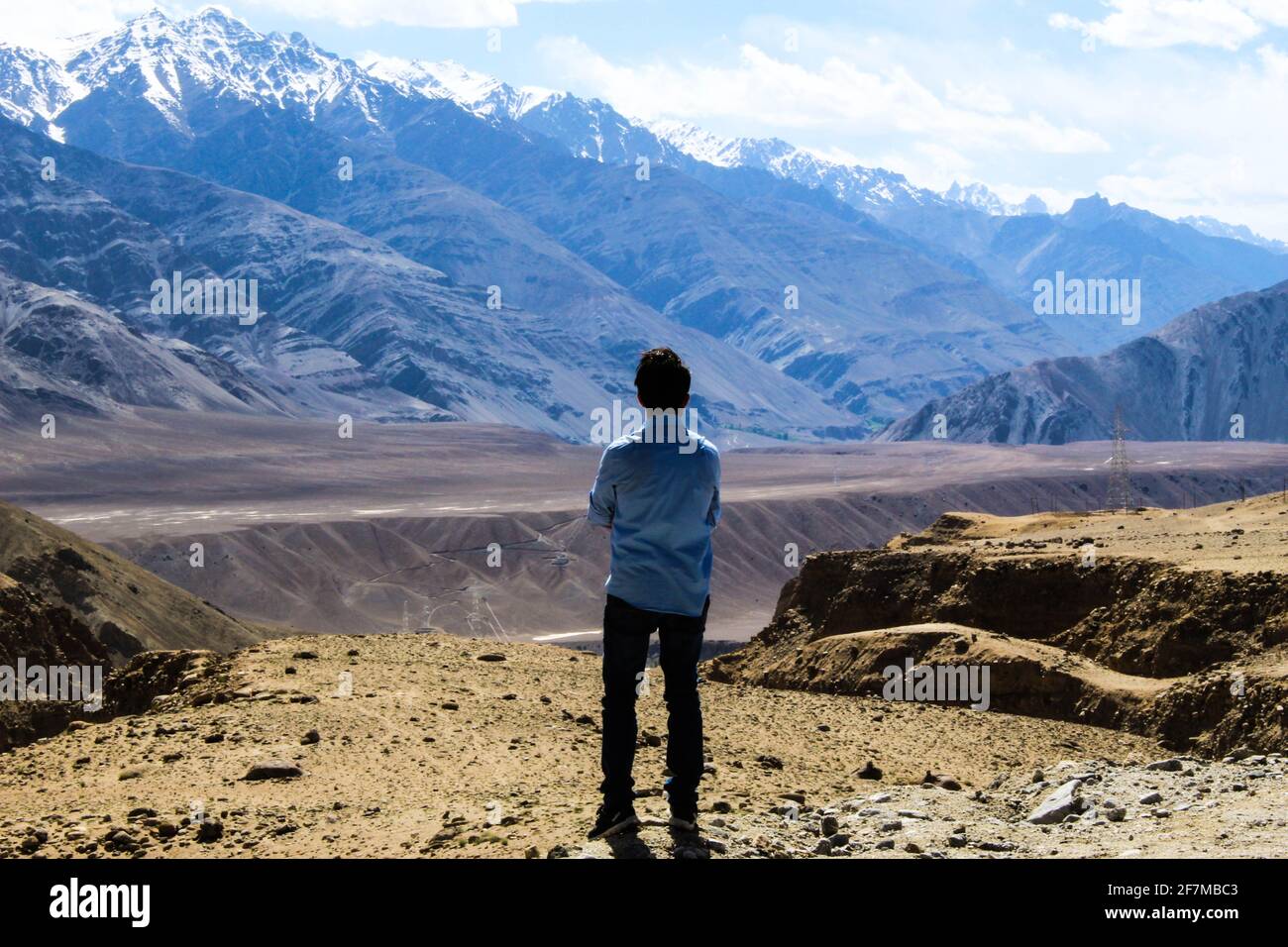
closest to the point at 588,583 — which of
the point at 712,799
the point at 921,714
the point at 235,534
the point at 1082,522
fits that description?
the point at 235,534

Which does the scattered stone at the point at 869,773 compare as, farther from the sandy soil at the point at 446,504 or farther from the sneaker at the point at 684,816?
the sandy soil at the point at 446,504

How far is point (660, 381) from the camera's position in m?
7.79

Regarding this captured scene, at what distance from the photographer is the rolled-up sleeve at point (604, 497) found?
25.2 ft

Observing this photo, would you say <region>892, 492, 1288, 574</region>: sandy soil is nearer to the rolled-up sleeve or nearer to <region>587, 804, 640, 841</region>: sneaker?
the rolled-up sleeve

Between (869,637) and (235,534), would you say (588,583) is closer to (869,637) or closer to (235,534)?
(235,534)

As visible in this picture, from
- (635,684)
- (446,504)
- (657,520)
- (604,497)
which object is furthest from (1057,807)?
(446,504)

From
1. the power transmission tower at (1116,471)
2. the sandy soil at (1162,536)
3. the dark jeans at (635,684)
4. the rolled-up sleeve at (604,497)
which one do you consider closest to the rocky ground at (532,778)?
the dark jeans at (635,684)

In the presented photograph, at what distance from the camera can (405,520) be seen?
342 feet

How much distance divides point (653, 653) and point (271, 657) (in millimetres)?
43477

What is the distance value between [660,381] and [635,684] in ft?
5.02

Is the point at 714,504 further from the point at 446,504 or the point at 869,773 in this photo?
the point at 446,504

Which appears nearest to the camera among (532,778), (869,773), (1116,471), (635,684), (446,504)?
(635,684)

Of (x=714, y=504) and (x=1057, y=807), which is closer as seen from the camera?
(x=714, y=504)

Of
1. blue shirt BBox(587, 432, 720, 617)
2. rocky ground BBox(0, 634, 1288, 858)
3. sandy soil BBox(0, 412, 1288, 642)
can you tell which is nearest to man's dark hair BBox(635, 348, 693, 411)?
blue shirt BBox(587, 432, 720, 617)
